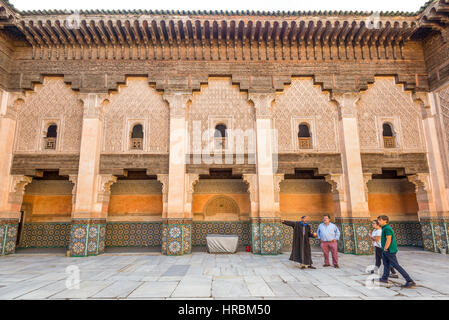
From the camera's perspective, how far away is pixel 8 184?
772 centimetres

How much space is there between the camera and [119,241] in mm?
9195

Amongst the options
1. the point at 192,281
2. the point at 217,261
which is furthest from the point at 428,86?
the point at 192,281

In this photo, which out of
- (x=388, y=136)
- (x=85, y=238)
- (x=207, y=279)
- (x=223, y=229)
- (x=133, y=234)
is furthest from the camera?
(x=223, y=229)

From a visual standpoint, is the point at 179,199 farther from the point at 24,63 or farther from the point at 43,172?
the point at 24,63

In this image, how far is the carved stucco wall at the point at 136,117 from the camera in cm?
809

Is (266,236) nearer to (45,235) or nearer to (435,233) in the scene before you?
(435,233)

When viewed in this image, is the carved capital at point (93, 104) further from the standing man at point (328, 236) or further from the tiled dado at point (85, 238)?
the standing man at point (328, 236)

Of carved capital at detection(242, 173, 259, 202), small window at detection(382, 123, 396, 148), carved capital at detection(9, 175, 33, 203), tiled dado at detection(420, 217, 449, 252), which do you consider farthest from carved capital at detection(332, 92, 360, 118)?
carved capital at detection(9, 175, 33, 203)

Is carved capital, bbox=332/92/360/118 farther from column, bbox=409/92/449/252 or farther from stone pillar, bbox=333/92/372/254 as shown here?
column, bbox=409/92/449/252

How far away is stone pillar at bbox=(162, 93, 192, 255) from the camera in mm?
7387

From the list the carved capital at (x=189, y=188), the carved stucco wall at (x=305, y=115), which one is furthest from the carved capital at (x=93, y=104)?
the carved stucco wall at (x=305, y=115)

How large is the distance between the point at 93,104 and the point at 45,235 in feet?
17.3

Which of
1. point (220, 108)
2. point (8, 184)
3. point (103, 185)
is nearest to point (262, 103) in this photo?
point (220, 108)

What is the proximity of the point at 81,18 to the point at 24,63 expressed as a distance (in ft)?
8.62
